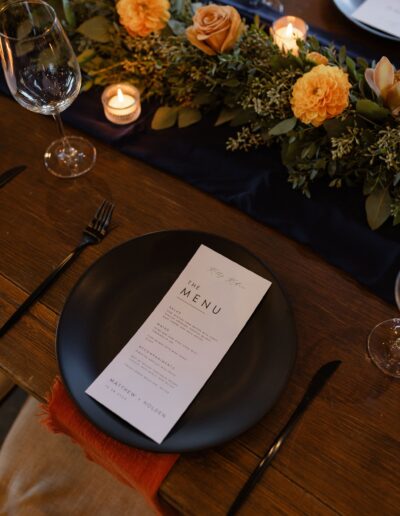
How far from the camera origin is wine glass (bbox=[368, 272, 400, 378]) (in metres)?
0.70

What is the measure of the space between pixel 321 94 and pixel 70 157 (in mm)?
470

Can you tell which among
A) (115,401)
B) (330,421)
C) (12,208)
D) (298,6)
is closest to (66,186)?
(12,208)

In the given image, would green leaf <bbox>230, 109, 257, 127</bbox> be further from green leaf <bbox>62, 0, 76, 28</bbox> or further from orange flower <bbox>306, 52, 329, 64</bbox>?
green leaf <bbox>62, 0, 76, 28</bbox>

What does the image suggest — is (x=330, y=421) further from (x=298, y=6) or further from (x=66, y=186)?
(x=298, y=6)

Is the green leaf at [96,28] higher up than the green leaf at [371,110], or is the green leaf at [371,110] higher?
the green leaf at [371,110]

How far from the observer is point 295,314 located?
2.45ft

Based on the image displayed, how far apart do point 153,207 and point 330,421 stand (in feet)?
1.49

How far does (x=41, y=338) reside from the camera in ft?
2.40

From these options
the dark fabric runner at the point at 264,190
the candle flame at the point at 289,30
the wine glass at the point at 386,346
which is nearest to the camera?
the wine glass at the point at 386,346

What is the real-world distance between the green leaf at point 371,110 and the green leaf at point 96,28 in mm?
552

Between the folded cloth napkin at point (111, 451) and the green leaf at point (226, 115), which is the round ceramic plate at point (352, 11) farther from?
the folded cloth napkin at point (111, 451)

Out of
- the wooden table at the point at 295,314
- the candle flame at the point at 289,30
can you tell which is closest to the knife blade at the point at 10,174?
the wooden table at the point at 295,314

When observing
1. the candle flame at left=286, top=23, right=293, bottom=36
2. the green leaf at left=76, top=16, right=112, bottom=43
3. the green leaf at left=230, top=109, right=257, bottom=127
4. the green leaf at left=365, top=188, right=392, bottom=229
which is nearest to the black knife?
the green leaf at left=365, top=188, right=392, bottom=229

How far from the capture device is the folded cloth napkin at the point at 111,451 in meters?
0.62
